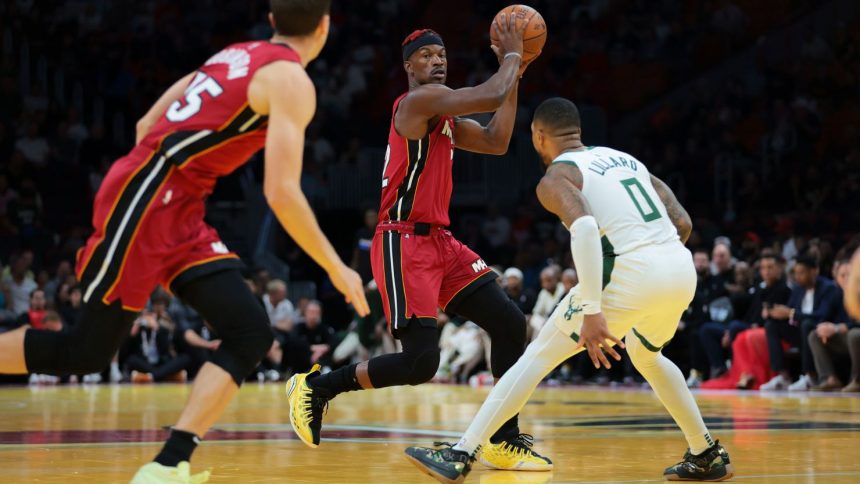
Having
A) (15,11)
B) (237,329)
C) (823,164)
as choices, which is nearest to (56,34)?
(15,11)

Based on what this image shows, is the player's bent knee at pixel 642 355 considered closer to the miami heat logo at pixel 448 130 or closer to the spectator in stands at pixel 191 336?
the miami heat logo at pixel 448 130

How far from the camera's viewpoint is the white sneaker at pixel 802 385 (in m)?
14.1

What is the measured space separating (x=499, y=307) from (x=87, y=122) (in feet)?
60.9

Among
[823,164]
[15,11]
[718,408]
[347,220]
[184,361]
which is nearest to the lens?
[718,408]

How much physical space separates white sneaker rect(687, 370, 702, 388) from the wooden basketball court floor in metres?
2.06

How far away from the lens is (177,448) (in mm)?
4566

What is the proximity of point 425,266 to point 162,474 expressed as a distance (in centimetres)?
233

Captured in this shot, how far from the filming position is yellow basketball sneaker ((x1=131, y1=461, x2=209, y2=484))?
443cm

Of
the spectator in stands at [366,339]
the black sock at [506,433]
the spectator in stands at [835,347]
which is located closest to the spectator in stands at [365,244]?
the spectator in stands at [366,339]

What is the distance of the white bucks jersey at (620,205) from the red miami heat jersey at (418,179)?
33.6 inches

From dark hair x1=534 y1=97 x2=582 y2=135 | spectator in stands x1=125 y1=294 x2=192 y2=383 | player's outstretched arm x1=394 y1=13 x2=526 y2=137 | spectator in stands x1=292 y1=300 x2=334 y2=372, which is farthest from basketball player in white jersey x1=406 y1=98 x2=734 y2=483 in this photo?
spectator in stands x1=292 y1=300 x2=334 y2=372

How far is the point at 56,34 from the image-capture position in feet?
81.2

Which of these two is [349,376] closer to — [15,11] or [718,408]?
[718,408]

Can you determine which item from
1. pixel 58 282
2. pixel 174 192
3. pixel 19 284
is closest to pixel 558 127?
pixel 174 192
